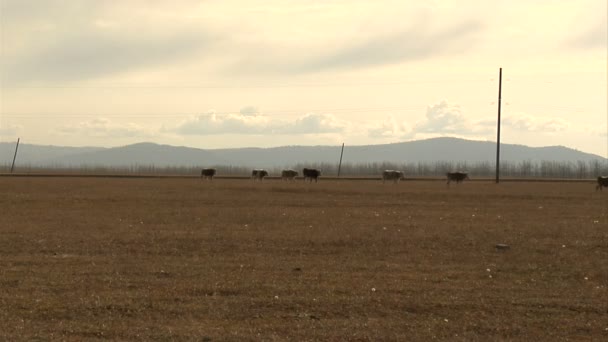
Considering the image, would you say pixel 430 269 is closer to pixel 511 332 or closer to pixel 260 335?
pixel 511 332

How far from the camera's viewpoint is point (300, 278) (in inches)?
575

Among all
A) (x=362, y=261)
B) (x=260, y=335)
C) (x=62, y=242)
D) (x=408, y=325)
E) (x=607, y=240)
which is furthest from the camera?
→ (x=607, y=240)

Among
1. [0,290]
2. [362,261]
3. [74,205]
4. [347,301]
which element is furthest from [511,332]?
[74,205]

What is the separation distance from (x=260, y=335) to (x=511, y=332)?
3593mm

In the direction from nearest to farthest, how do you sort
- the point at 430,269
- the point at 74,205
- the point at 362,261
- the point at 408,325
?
1. the point at 408,325
2. the point at 430,269
3. the point at 362,261
4. the point at 74,205

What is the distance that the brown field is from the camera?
35.2 ft

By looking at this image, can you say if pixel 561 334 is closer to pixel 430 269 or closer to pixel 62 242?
pixel 430 269

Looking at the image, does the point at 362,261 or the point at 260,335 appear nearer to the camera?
the point at 260,335

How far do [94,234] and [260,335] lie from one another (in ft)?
41.2

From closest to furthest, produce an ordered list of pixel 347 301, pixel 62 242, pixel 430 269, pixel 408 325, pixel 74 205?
pixel 408 325
pixel 347 301
pixel 430 269
pixel 62 242
pixel 74 205

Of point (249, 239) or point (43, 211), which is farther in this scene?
point (43, 211)

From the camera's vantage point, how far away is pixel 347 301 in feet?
40.9

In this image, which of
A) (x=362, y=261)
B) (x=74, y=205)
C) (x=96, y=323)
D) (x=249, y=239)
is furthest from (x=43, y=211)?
(x=96, y=323)

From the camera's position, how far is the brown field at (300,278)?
10734 millimetres
